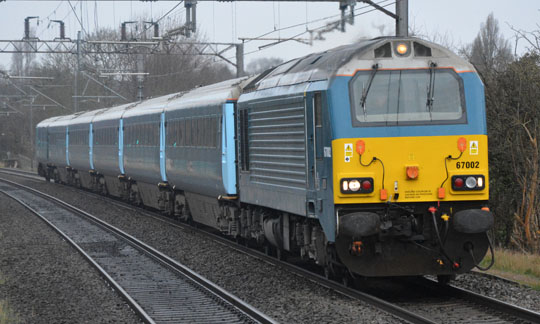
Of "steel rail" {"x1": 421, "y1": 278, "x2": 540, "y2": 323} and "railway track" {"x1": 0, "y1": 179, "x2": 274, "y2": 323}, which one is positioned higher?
"steel rail" {"x1": 421, "y1": 278, "x2": 540, "y2": 323}

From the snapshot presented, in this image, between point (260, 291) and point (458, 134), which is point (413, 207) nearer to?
point (458, 134)

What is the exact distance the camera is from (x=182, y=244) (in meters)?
16.9

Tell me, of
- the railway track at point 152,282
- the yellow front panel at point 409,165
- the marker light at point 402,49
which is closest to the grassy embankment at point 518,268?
the yellow front panel at point 409,165

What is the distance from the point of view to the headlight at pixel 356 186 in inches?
383

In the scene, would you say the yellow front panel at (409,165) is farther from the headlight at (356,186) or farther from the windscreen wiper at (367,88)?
the windscreen wiper at (367,88)

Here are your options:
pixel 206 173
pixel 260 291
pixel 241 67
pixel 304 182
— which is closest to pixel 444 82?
pixel 304 182

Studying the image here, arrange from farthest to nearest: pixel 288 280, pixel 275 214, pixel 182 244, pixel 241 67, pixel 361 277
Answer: pixel 241 67, pixel 182 244, pixel 275 214, pixel 288 280, pixel 361 277

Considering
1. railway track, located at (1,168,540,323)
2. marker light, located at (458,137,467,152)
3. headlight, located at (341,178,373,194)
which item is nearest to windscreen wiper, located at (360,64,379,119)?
headlight, located at (341,178,373,194)

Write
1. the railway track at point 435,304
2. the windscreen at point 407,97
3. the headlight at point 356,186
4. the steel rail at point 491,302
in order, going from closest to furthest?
the steel rail at point 491,302 < the railway track at point 435,304 < the headlight at point 356,186 < the windscreen at point 407,97

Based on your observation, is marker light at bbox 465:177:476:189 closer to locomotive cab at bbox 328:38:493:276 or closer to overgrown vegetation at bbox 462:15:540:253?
locomotive cab at bbox 328:38:493:276

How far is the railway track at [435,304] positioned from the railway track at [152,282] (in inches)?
53.5

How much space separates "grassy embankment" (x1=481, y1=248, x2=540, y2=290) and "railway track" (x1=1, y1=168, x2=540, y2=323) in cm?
124

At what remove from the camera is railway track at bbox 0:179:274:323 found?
9852mm

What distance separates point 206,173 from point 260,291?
6.20 m
